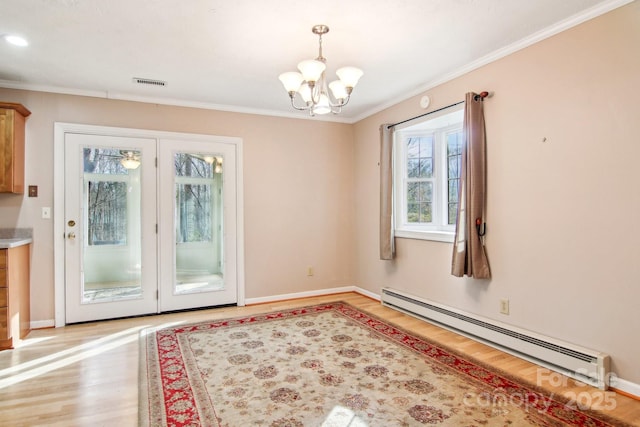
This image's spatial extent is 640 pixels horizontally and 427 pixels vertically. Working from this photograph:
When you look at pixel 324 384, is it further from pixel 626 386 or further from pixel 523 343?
pixel 626 386

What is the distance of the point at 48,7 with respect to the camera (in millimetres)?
2256

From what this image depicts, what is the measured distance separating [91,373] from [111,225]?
1.79m

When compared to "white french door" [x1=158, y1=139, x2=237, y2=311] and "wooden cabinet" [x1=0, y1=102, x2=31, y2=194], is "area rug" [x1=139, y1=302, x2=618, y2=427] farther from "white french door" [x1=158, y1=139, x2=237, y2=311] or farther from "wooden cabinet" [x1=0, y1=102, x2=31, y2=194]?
"wooden cabinet" [x1=0, y1=102, x2=31, y2=194]

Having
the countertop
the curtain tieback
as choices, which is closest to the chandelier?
the curtain tieback

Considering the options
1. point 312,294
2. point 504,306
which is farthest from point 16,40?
point 504,306

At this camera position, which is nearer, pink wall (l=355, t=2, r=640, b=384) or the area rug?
the area rug

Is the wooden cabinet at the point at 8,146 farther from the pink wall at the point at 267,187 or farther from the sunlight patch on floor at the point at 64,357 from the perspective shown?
the sunlight patch on floor at the point at 64,357

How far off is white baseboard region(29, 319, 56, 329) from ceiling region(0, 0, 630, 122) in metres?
2.42

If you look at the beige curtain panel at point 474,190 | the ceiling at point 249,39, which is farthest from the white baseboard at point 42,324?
the beige curtain panel at point 474,190

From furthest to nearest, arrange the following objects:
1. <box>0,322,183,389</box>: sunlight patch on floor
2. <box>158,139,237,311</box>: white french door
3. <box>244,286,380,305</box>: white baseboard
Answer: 1. <box>244,286,380,305</box>: white baseboard
2. <box>158,139,237,311</box>: white french door
3. <box>0,322,183,389</box>: sunlight patch on floor

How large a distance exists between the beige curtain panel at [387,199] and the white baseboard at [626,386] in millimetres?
2304

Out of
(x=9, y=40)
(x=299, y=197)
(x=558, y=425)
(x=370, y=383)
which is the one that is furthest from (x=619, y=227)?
(x=9, y=40)

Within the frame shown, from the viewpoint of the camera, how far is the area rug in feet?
6.58

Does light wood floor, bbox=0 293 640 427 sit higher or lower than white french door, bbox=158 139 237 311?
lower
